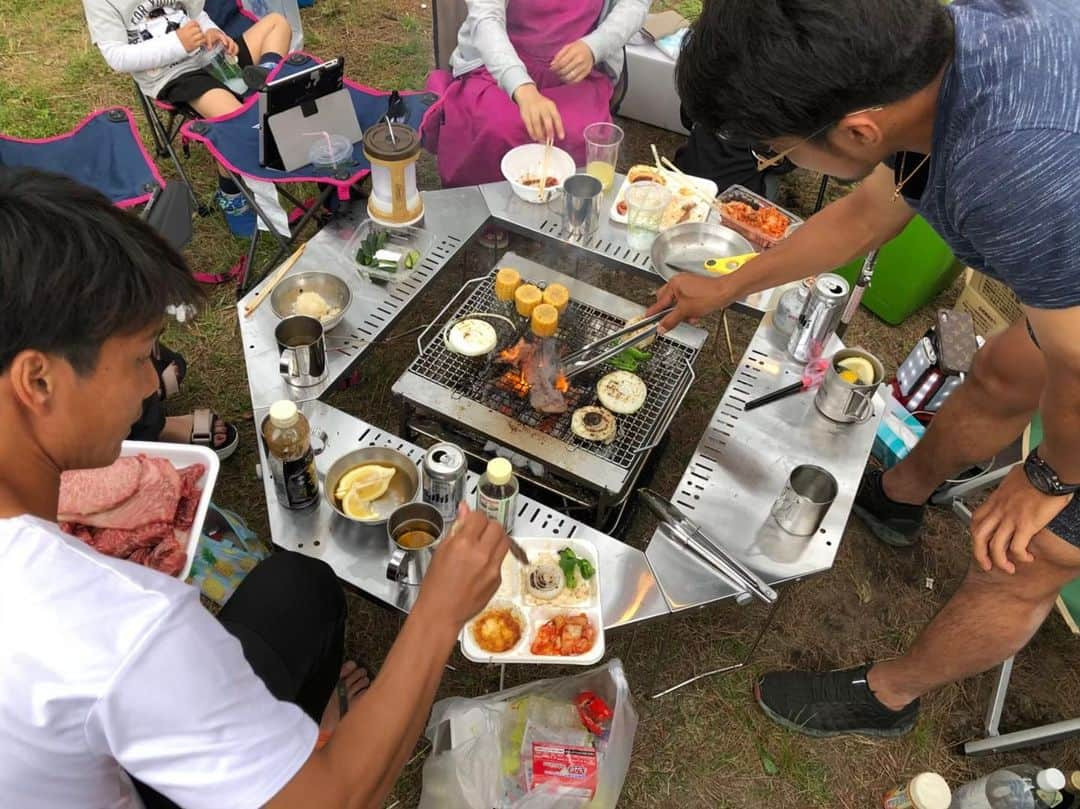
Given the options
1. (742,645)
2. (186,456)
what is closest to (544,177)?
(186,456)

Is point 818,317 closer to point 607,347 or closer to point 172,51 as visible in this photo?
point 607,347

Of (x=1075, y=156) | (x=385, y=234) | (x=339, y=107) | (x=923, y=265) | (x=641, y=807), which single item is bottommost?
(x=641, y=807)

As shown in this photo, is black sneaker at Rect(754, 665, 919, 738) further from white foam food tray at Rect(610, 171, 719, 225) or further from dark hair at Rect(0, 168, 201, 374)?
dark hair at Rect(0, 168, 201, 374)

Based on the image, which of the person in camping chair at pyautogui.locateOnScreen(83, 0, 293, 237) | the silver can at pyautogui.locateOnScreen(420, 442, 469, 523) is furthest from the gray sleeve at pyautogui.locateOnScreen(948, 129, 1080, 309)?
the person in camping chair at pyautogui.locateOnScreen(83, 0, 293, 237)

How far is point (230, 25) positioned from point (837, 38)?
440 centimetres

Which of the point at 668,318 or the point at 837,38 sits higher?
the point at 837,38

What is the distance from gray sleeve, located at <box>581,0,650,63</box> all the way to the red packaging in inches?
134

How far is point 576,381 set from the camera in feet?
9.69

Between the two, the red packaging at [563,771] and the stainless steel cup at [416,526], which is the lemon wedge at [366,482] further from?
the red packaging at [563,771]

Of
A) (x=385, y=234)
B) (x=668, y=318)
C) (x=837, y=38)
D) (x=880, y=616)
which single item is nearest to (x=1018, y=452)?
(x=880, y=616)

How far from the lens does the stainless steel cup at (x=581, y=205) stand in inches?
137

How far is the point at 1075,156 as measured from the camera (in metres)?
1.67

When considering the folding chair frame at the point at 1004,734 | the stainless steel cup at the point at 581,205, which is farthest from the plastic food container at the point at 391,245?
the folding chair frame at the point at 1004,734

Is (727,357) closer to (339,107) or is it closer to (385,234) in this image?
(385,234)
